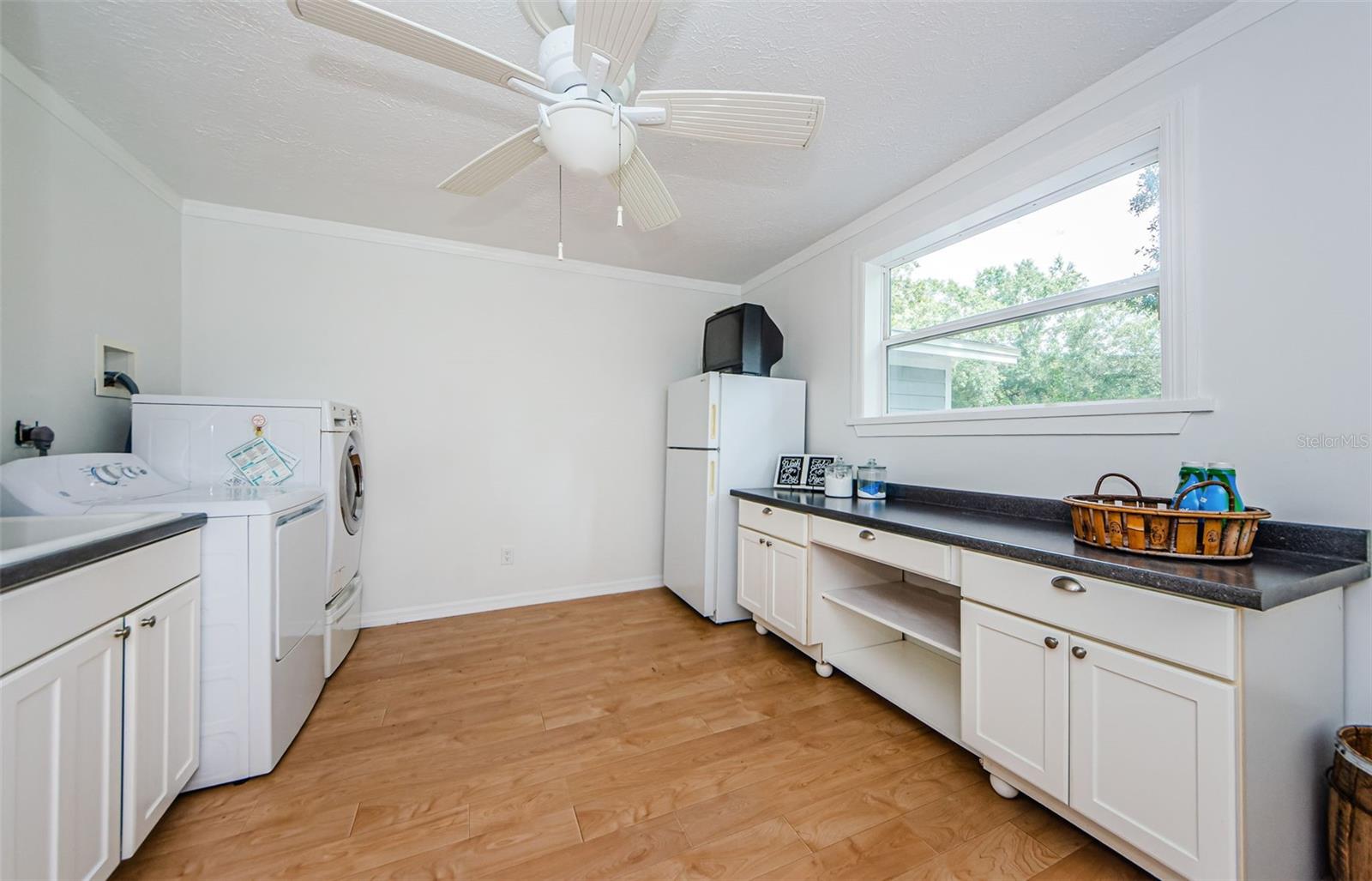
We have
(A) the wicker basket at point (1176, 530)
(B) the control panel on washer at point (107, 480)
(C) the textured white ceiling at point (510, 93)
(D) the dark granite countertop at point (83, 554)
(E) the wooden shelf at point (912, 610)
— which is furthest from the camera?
(E) the wooden shelf at point (912, 610)

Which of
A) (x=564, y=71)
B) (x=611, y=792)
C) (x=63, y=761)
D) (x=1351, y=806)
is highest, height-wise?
(x=564, y=71)

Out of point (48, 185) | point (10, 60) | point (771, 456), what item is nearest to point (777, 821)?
point (771, 456)

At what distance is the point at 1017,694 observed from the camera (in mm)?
1419

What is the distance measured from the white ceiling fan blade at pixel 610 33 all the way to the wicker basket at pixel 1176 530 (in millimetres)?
1649

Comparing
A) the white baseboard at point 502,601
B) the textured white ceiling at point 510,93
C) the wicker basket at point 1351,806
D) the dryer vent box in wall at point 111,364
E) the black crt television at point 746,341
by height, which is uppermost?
the textured white ceiling at point 510,93

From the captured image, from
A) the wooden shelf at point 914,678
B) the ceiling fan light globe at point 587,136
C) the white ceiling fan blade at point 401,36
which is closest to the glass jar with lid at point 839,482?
the wooden shelf at point 914,678

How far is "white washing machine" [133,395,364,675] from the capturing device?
77.6 inches

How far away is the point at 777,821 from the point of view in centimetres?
145

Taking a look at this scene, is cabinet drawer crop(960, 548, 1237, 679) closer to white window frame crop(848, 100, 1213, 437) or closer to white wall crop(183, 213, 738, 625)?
white window frame crop(848, 100, 1213, 437)

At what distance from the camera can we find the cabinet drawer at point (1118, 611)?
3.42 feet

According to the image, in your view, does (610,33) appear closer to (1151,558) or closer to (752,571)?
(1151,558)

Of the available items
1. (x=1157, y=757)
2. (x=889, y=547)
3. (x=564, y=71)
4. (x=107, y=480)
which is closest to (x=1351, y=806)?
(x=1157, y=757)

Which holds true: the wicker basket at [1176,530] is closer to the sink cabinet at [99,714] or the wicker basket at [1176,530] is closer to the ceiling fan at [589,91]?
the ceiling fan at [589,91]

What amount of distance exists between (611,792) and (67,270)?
2.85m
